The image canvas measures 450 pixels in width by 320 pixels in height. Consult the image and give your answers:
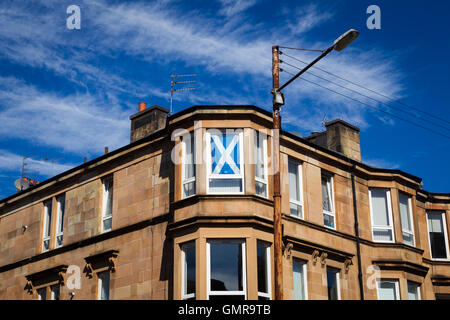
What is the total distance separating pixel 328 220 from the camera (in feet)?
87.7

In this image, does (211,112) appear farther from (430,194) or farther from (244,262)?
(430,194)

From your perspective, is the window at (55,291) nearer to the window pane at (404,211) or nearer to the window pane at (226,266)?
the window pane at (226,266)

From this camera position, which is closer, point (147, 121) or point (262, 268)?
point (262, 268)

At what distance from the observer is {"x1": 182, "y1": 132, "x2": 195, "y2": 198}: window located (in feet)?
77.8

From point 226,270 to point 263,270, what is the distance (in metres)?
1.32

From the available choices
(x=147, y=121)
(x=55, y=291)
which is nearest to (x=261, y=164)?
(x=147, y=121)

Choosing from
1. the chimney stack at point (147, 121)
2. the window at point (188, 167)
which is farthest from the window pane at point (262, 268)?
the chimney stack at point (147, 121)

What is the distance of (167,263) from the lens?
2359 centimetres

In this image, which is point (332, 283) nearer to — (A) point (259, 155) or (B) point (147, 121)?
(A) point (259, 155)

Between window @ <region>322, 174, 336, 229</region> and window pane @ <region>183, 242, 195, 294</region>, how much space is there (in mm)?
6356

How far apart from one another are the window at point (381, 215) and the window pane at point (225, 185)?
7660 millimetres

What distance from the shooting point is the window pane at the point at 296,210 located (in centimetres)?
2533

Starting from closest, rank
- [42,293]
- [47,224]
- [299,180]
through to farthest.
→ [299,180] → [42,293] → [47,224]
